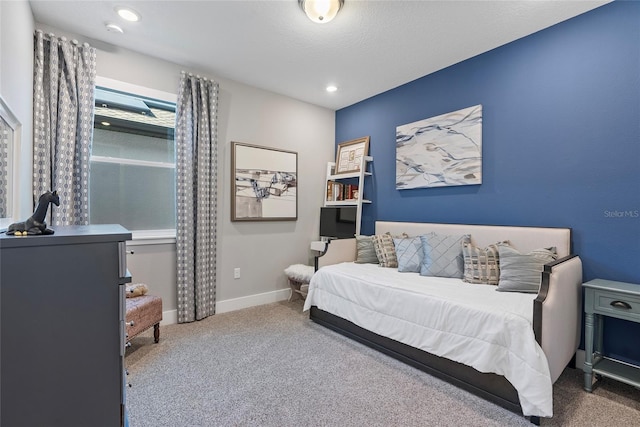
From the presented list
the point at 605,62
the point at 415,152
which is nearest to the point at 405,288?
the point at 415,152

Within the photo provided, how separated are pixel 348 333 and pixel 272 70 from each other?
278 centimetres

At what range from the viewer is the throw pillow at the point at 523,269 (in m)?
2.21

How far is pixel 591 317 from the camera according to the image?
79.3 inches

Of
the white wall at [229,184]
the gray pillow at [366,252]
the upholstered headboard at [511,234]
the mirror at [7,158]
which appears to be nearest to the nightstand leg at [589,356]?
the upholstered headboard at [511,234]

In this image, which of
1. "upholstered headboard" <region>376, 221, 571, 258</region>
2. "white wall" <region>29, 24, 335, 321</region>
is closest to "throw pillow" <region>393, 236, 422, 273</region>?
"upholstered headboard" <region>376, 221, 571, 258</region>

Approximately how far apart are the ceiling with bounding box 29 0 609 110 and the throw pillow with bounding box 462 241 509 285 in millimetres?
1806

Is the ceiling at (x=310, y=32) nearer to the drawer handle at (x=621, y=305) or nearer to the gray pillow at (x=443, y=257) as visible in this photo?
the gray pillow at (x=443, y=257)

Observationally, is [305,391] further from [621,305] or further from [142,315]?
[621,305]

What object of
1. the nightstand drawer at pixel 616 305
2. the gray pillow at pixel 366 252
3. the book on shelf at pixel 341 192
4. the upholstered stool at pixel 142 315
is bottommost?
the upholstered stool at pixel 142 315

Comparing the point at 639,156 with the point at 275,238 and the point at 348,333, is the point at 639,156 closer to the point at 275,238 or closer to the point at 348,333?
the point at 348,333

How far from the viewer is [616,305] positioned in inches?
75.1

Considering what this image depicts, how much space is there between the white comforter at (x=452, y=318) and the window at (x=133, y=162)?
1.95 meters

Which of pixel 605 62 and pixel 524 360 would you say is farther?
pixel 605 62

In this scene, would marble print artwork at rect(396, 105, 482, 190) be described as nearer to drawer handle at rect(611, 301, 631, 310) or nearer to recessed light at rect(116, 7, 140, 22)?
drawer handle at rect(611, 301, 631, 310)
